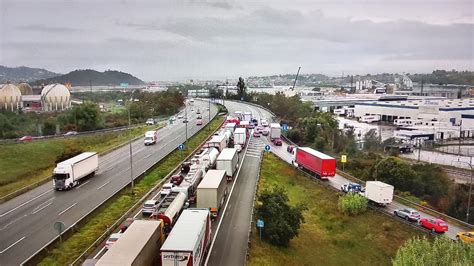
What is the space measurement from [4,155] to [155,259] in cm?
2781

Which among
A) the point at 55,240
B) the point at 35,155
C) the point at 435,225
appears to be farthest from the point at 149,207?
the point at 35,155

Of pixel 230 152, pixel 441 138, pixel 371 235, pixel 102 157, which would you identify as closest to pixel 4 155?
pixel 102 157

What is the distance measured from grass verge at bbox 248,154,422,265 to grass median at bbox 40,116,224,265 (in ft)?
26.7

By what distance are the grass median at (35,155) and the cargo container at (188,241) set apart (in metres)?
16.2

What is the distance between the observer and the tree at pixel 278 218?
22.5 metres

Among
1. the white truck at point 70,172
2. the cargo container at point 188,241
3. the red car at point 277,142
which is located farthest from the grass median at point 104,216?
the red car at point 277,142

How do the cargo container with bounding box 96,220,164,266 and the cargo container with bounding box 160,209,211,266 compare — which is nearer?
the cargo container with bounding box 96,220,164,266

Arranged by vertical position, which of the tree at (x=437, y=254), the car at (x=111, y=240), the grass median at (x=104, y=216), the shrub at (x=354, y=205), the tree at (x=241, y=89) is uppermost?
the tree at (x=241, y=89)

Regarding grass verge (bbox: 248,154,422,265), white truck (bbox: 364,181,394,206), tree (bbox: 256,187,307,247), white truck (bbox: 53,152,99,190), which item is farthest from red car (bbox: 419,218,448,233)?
white truck (bbox: 53,152,99,190)

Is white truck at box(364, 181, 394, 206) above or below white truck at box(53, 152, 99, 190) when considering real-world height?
below

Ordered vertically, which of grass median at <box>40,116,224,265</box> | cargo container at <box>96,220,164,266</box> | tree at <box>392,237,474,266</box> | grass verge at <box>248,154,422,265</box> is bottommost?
grass verge at <box>248,154,422,265</box>

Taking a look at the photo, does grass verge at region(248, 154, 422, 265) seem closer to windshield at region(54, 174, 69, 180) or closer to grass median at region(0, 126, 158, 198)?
windshield at region(54, 174, 69, 180)

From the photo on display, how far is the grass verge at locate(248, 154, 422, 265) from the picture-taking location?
21.8 meters

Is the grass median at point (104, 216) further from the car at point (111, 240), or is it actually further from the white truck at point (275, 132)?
the white truck at point (275, 132)
